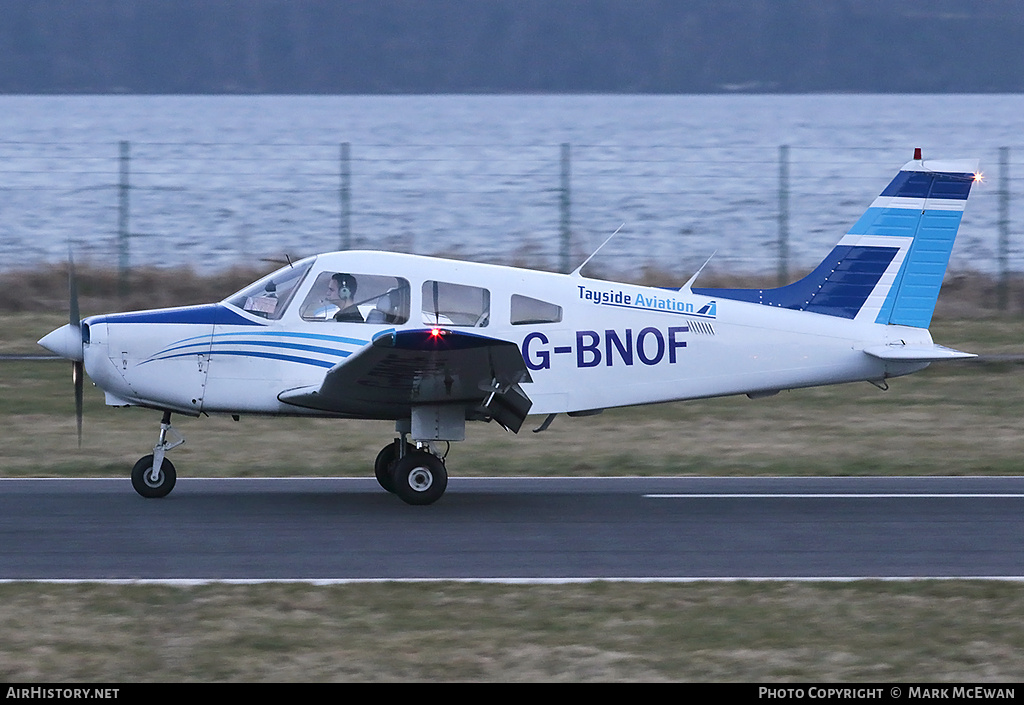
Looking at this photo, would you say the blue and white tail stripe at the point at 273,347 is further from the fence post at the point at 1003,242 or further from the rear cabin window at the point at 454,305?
the fence post at the point at 1003,242

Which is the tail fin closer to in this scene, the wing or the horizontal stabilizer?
the horizontal stabilizer

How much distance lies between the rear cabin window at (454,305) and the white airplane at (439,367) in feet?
0.04

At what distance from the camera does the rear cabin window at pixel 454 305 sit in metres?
10.8

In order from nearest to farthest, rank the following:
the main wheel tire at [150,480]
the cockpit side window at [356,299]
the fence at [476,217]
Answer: the cockpit side window at [356,299] → the main wheel tire at [150,480] → the fence at [476,217]

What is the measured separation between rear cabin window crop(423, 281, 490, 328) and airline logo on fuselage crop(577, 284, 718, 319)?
83 centimetres

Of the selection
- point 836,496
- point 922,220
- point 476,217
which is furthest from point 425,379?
point 476,217

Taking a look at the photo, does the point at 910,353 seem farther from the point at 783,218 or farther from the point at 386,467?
the point at 783,218

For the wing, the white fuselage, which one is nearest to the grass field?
the wing

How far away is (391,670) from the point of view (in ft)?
21.5

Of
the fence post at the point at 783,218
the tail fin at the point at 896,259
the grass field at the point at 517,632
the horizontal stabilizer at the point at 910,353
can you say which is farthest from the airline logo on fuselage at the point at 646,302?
the fence post at the point at 783,218

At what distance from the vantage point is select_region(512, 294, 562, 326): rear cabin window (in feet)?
35.8
